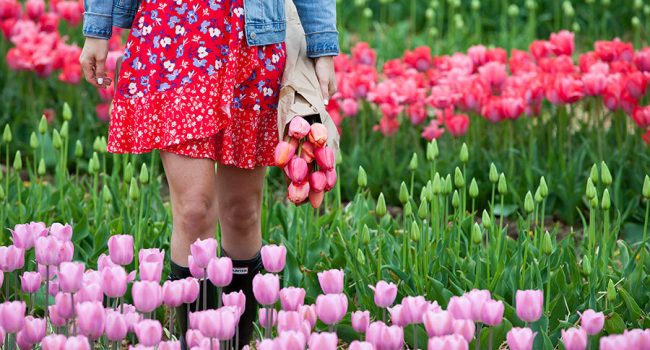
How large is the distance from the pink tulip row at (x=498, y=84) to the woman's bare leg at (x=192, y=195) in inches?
74.4

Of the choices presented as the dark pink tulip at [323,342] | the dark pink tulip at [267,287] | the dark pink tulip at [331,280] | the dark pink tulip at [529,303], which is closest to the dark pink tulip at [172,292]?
the dark pink tulip at [267,287]

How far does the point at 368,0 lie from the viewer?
A: 766cm

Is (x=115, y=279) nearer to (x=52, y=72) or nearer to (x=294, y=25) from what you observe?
(x=294, y=25)

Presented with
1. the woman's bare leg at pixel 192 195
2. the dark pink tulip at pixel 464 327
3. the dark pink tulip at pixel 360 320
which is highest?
the woman's bare leg at pixel 192 195

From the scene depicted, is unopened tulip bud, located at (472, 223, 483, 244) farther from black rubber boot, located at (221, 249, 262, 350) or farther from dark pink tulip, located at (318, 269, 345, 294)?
dark pink tulip, located at (318, 269, 345, 294)

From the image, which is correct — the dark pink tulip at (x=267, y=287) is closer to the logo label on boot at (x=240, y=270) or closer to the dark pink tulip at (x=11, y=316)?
the dark pink tulip at (x=11, y=316)

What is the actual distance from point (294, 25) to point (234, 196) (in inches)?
17.5

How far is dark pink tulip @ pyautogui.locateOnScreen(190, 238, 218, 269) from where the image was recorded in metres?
2.36

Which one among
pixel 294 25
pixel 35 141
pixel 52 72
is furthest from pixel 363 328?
pixel 52 72

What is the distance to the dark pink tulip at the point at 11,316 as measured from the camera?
2.12 meters

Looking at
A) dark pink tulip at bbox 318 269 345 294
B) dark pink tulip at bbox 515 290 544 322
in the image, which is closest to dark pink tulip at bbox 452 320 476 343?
dark pink tulip at bbox 515 290 544 322

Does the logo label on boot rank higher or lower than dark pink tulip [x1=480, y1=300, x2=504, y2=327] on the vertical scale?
lower

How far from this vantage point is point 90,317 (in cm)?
207

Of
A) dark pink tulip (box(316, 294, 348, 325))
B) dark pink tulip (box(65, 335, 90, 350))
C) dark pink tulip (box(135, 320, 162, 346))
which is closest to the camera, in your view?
dark pink tulip (box(65, 335, 90, 350))
